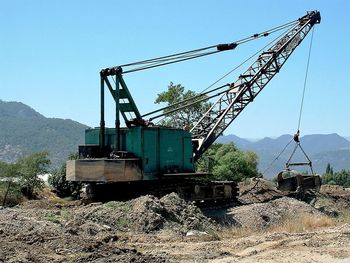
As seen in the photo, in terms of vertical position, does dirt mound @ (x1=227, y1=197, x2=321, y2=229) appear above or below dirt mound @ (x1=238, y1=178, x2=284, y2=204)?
below

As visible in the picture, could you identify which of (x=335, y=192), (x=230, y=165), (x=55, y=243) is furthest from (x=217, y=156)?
(x=55, y=243)

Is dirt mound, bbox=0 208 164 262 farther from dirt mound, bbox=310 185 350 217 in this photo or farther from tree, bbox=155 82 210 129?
tree, bbox=155 82 210 129

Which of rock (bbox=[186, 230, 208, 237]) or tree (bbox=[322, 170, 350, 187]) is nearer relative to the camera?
rock (bbox=[186, 230, 208, 237])

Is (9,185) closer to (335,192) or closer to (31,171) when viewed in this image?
(31,171)

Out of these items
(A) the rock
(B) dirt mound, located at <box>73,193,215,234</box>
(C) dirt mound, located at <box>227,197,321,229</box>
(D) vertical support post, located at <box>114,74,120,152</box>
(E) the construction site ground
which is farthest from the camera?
(D) vertical support post, located at <box>114,74,120,152</box>

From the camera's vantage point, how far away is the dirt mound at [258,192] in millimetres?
24678

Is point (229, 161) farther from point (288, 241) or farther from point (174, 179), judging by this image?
point (288, 241)

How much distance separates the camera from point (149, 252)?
35.9ft

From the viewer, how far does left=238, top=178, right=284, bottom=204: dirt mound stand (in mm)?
24678

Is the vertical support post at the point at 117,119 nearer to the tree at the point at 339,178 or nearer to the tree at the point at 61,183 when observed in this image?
the tree at the point at 61,183

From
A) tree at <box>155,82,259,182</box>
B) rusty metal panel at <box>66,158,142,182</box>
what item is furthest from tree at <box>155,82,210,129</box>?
rusty metal panel at <box>66,158,142,182</box>

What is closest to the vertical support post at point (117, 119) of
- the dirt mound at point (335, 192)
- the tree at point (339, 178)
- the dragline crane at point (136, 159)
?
the dragline crane at point (136, 159)

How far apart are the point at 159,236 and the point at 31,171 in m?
14.2

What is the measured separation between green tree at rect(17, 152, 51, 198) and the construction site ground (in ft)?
24.0
